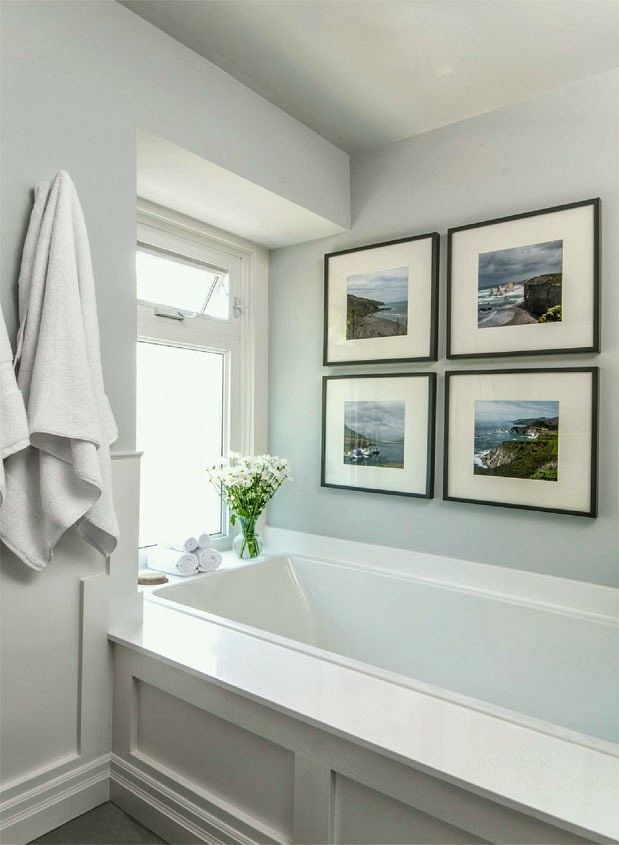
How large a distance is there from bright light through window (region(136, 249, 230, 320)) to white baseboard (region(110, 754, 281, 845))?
165 cm

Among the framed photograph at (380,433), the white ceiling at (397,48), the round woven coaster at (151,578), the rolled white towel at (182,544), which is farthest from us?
the framed photograph at (380,433)

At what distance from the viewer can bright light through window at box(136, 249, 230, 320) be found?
7.88ft

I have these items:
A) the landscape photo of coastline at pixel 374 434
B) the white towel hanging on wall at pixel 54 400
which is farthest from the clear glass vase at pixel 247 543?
the white towel hanging on wall at pixel 54 400

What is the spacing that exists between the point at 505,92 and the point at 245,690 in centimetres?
216

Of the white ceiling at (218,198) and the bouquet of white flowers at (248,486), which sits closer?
the white ceiling at (218,198)

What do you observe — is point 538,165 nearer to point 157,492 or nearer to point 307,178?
point 307,178

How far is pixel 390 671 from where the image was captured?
1.96 m

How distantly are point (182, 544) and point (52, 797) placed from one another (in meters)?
0.92

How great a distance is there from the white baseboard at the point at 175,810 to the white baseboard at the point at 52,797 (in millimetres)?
46

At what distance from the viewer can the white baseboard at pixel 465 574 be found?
204 centimetres

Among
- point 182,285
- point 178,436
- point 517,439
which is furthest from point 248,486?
point 517,439

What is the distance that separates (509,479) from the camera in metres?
2.20

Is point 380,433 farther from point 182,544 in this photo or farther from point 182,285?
point 182,285

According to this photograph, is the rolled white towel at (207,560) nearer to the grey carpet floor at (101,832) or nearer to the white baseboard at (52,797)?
the white baseboard at (52,797)
